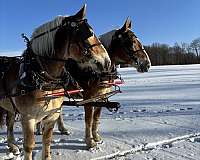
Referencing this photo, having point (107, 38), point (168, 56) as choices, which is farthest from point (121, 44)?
point (168, 56)

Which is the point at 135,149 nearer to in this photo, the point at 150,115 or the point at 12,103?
the point at 12,103

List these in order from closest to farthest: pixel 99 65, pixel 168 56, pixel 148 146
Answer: pixel 99 65
pixel 148 146
pixel 168 56

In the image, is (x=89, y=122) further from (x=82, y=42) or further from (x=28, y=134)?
(x=82, y=42)

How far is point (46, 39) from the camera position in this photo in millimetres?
4438

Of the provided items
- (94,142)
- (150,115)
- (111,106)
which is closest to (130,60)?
(111,106)

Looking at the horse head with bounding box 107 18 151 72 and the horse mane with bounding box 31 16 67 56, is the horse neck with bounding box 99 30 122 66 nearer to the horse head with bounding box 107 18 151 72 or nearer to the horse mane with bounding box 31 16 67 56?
the horse head with bounding box 107 18 151 72

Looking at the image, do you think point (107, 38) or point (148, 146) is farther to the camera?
point (107, 38)

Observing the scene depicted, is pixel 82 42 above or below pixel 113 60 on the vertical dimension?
above

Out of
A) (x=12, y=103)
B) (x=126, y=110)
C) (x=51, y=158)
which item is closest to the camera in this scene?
(x=12, y=103)

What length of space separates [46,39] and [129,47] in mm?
2246

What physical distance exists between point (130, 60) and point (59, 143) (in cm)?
192

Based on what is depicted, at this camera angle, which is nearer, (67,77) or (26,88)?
(26,88)

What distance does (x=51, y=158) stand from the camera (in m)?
5.55

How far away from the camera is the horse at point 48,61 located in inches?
169
